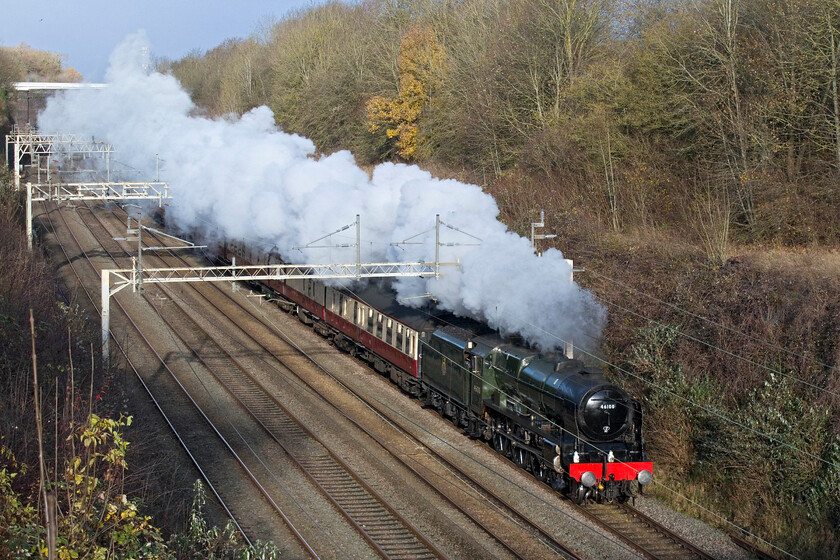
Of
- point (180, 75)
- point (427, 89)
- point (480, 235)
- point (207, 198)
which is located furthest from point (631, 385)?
point (180, 75)

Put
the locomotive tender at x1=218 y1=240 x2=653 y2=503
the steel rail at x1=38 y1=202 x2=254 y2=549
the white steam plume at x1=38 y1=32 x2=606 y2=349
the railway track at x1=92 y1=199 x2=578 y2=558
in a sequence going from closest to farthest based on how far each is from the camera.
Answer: the railway track at x1=92 y1=199 x2=578 y2=558
the steel rail at x1=38 y1=202 x2=254 y2=549
the locomotive tender at x1=218 y1=240 x2=653 y2=503
the white steam plume at x1=38 y1=32 x2=606 y2=349

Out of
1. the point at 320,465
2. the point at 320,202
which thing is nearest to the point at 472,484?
the point at 320,465

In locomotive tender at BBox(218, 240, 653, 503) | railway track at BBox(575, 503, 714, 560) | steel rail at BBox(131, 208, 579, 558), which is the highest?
locomotive tender at BBox(218, 240, 653, 503)

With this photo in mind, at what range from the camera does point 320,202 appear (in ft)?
82.5

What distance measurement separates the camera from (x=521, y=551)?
1355 cm

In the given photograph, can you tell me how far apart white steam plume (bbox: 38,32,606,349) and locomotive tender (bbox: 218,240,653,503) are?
877 millimetres

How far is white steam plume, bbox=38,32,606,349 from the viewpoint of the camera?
17875mm

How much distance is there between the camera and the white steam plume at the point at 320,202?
17875 millimetres

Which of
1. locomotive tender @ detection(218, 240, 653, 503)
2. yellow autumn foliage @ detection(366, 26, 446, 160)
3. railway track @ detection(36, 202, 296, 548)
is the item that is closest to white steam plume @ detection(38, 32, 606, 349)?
locomotive tender @ detection(218, 240, 653, 503)

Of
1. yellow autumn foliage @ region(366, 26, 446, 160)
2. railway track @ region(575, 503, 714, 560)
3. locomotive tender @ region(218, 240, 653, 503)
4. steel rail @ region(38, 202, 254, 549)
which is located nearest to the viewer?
railway track @ region(575, 503, 714, 560)

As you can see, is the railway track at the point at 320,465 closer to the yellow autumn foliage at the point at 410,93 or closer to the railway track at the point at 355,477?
the railway track at the point at 355,477

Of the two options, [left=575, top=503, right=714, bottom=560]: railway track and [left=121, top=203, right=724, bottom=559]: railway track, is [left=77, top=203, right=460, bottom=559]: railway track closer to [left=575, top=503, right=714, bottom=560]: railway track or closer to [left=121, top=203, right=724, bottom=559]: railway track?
[left=121, top=203, right=724, bottom=559]: railway track

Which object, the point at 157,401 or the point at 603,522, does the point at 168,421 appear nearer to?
the point at 157,401

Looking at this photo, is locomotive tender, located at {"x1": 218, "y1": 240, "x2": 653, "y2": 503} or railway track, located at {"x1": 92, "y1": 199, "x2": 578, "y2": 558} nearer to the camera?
railway track, located at {"x1": 92, "y1": 199, "x2": 578, "y2": 558}
